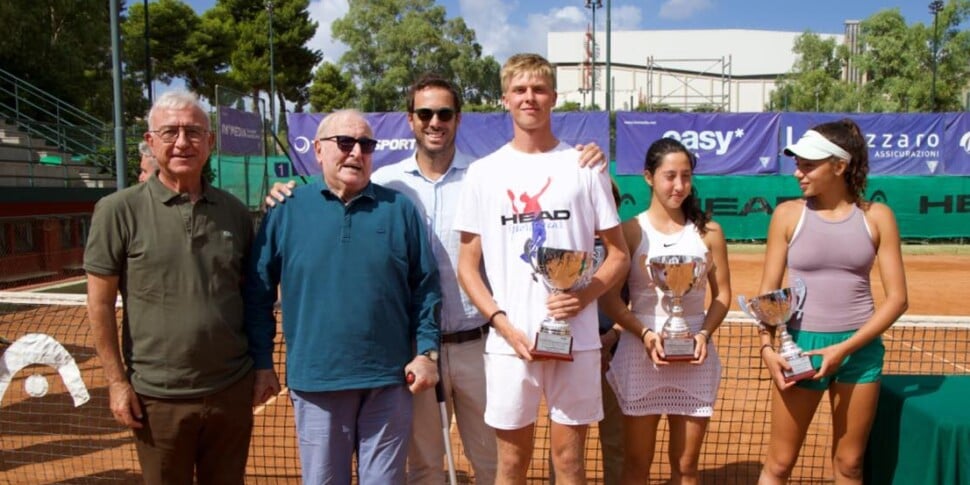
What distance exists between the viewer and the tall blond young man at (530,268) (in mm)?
Result: 2699

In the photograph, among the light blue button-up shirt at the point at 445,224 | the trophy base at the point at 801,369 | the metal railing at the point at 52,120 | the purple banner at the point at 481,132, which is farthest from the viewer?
the metal railing at the point at 52,120

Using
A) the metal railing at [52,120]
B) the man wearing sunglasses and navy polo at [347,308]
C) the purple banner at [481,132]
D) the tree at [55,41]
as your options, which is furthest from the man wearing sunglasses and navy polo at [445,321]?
the tree at [55,41]

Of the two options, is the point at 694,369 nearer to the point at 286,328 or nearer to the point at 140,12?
the point at 286,328

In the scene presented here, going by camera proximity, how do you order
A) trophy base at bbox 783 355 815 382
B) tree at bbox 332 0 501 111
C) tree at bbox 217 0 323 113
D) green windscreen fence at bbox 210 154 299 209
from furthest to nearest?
1. tree at bbox 332 0 501 111
2. tree at bbox 217 0 323 113
3. green windscreen fence at bbox 210 154 299 209
4. trophy base at bbox 783 355 815 382

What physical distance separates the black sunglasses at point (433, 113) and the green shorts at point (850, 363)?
1812 mm

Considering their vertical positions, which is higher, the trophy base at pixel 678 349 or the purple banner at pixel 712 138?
the purple banner at pixel 712 138

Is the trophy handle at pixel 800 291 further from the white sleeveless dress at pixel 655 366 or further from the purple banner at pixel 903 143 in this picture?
the purple banner at pixel 903 143

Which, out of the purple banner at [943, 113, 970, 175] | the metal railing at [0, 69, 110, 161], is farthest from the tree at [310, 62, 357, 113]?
the purple banner at [943, 113, 970, 175]

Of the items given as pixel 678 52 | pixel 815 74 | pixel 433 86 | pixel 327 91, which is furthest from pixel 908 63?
pixel 678 52

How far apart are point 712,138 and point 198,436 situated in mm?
17219

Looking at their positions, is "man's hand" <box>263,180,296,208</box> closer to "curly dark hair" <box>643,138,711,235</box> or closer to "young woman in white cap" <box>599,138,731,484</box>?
"young woman in white cap" <box>599,138,731,484</box>

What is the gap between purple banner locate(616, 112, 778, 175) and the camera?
18078 mm

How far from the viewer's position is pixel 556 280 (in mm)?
2617

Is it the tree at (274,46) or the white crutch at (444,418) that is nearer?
the white crutch at (444,418)
